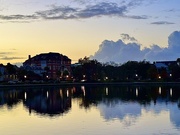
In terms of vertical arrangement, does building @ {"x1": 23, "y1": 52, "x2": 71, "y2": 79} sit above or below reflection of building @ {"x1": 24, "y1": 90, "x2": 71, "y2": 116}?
above

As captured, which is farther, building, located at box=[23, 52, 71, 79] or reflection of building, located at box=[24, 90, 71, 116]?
building, located at box=[23, 52, 71, 79]

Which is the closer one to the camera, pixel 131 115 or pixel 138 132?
pixel 138 132

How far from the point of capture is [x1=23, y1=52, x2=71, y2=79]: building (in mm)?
119412

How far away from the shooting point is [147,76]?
348ft

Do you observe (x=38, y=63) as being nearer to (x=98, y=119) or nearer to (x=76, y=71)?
(x=76, y=71)

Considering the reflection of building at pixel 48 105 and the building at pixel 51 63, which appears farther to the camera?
the building at pixel 51 63

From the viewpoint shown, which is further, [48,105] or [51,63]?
[51,63]

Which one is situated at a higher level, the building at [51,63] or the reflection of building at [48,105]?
the building at [51,63]

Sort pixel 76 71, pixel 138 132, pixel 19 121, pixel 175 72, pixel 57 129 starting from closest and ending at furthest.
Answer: pixel 138 132 < pixel 57 129 < pixel 19 121 < pixel 175 72 < pixel 76 71

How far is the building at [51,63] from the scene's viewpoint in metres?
119

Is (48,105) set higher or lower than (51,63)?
lower

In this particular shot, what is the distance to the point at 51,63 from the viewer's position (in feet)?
403

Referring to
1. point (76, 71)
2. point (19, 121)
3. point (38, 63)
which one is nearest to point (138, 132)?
point (19, 121)

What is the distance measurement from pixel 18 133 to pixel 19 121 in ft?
16.0
